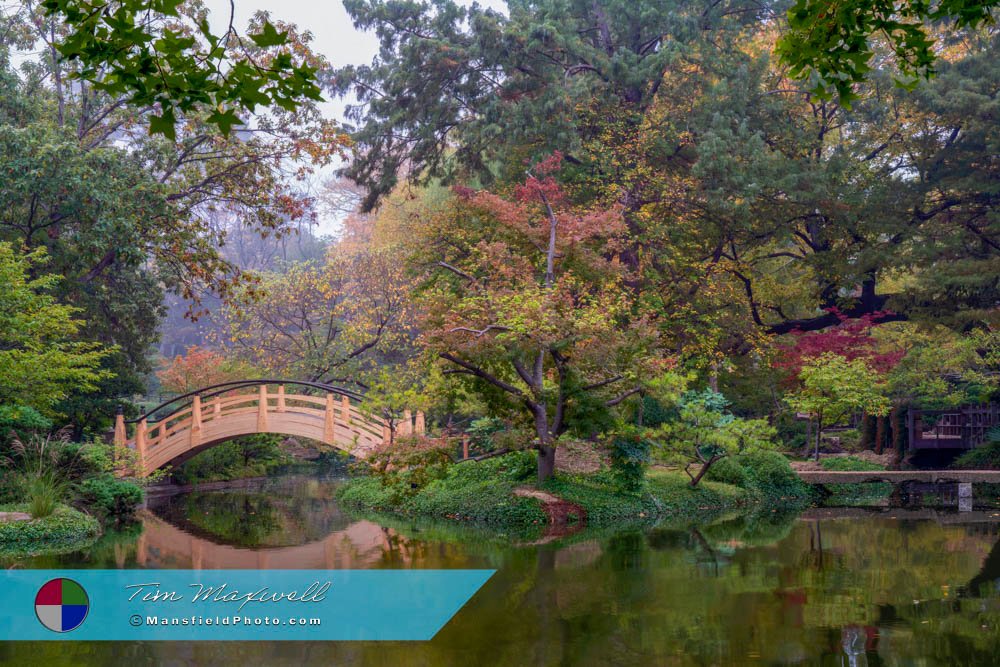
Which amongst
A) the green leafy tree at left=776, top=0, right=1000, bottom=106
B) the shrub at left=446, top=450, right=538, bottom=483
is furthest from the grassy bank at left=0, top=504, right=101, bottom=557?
the green leafy tree at left=776, top=0, right=1000, bottom=106

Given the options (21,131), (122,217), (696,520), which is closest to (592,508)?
(696,520)

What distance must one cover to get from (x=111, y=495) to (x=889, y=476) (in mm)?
14197

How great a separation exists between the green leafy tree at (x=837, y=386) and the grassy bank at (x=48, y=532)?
13.3m

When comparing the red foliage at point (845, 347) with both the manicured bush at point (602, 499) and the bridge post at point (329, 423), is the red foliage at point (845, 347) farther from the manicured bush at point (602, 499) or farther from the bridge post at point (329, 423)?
the bridge post at point (329, 423)

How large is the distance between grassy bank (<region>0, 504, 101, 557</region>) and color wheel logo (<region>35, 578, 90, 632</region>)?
366 centimetres

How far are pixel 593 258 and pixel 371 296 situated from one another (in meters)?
13.8

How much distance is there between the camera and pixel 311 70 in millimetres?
5492

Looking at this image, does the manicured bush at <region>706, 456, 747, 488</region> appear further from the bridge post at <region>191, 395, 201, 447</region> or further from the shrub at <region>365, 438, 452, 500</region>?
the bridge post at <region>191, 395, 201, 447</region>

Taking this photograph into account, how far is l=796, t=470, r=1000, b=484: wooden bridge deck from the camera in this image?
16.8 m

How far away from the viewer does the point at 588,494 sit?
1462cm

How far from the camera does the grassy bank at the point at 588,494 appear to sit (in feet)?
46.6

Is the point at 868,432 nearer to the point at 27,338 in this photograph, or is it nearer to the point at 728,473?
the point at 728,473

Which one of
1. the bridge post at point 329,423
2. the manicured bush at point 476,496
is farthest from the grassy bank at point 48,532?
the bridge post at point 329,423

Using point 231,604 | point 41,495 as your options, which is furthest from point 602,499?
point 41,495
